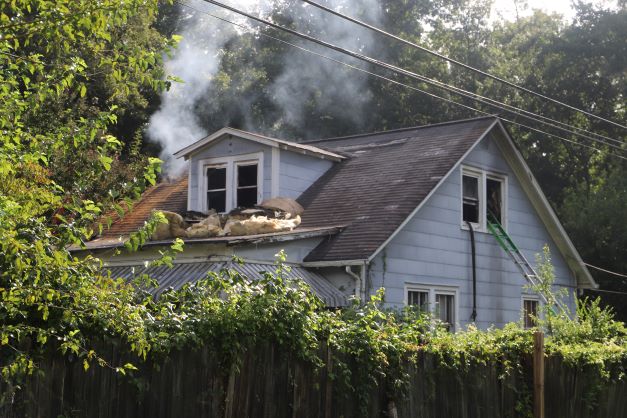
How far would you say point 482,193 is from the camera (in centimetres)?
2062

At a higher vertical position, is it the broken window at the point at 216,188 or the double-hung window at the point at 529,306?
the broken window at the point at 216,188

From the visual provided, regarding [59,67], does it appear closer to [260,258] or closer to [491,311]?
[260,258]

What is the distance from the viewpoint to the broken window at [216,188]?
21109 millimetres

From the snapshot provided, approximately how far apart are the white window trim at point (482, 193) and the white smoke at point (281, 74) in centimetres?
1229

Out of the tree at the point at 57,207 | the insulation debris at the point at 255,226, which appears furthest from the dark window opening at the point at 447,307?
the tree at the point at 57,207

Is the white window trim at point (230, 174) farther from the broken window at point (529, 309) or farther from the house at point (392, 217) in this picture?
the broken window at point (529, 309)

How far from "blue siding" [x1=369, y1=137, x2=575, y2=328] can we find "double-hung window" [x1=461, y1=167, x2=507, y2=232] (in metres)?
0.16

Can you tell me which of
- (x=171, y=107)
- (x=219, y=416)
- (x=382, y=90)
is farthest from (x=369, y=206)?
(x=382, y=90)

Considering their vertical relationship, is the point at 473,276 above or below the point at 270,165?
below

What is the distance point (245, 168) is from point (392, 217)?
14.6 feet

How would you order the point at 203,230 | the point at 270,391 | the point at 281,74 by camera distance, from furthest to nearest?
the point at 281,74
the point at 203,230
the point at 270,391

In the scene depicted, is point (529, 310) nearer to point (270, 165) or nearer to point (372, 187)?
point (372, 187)

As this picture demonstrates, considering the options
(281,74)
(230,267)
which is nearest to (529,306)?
(230,267)

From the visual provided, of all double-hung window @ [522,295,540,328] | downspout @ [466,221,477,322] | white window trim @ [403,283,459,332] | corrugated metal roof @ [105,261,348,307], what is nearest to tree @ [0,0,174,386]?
corrugated metal roof @ [105,261,348,307]
